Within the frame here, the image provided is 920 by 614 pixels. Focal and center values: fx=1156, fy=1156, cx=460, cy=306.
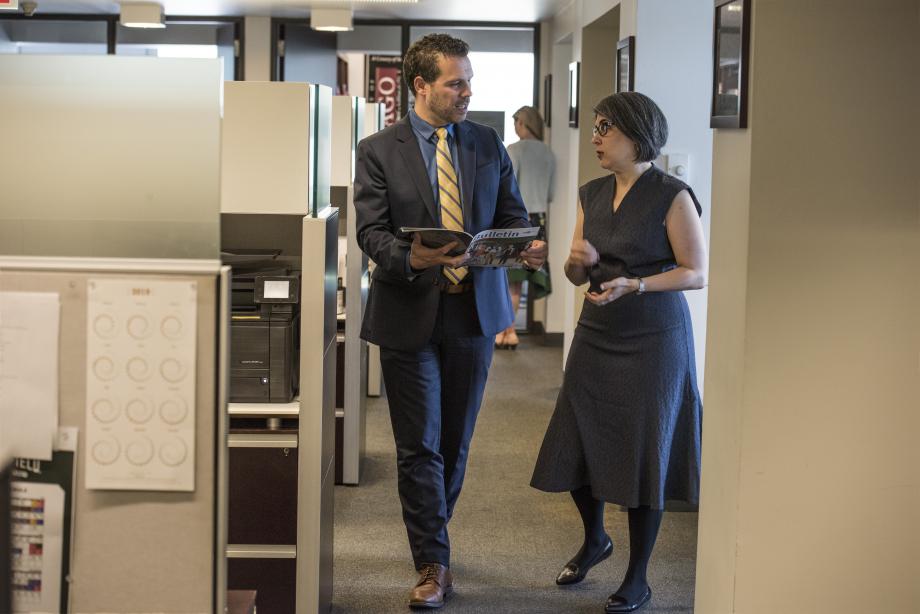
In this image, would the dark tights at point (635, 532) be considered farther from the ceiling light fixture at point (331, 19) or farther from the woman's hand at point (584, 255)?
the ceiling light fixture at point (331, 19)

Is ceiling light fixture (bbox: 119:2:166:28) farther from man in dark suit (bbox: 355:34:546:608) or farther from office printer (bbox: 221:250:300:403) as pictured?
office printer (bbox: 221:250:300:403)

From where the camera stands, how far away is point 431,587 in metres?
3.51

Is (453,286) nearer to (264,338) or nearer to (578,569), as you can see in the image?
(264,338)

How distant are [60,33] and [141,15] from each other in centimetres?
145

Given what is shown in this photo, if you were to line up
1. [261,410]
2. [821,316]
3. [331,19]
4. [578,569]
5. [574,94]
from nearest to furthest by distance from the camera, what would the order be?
[821,316]
[261,410]
[578,569]
[574,94]
[331,19]

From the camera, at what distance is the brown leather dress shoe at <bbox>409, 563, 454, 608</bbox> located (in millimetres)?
3488

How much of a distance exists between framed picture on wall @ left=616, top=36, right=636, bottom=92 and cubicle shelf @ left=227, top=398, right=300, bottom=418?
2474mm

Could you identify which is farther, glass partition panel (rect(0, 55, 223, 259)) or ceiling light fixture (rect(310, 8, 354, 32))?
ceiling light fixture (rect(310, 8, 354, 32))

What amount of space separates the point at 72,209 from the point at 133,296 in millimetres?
180

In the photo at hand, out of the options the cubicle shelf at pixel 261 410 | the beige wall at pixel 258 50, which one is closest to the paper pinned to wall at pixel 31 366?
the cubicle shelf at pixel 261 410

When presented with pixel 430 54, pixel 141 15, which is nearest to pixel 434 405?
pixel 430 54

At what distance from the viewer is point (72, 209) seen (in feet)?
5.82

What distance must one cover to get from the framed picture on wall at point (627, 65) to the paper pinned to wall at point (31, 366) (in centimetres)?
362

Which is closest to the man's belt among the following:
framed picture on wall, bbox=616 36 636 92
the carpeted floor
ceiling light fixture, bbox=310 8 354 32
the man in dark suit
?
the man in dark suit
